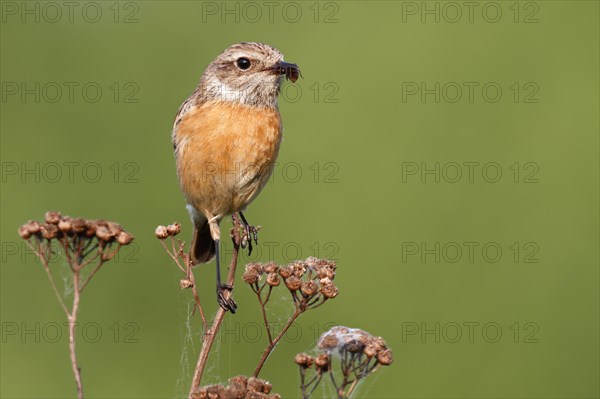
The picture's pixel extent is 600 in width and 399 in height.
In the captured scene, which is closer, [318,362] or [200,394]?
[200,394]

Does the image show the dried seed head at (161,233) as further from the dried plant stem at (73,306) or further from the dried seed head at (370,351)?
the dried seed head at (370,351)

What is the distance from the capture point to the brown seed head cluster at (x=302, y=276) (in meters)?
3.95

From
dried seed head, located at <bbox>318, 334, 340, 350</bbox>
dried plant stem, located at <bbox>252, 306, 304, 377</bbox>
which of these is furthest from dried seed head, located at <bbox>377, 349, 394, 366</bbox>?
dried plant stem, located at <bbox>252, 306, 304, 377</bbox>

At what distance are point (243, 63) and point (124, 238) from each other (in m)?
1.94

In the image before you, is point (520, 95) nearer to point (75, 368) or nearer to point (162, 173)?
point (162, 173)

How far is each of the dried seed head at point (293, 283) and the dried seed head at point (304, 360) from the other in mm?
369

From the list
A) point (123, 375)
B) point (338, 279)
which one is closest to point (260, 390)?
point (123, 375)

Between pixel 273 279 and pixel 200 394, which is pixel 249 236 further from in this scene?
pixel 200 394

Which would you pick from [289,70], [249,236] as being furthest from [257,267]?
[289,70]

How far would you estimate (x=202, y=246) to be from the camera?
6559 millimetres

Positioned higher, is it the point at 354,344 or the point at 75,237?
the point at 75,237

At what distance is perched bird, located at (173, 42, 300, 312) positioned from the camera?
18.0 ft

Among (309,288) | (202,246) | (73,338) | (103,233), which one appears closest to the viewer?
(73,338)

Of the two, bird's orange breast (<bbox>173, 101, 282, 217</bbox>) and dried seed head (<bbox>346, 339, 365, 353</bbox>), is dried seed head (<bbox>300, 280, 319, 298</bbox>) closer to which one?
dried seed head (<bbox>346, 339, 365, 353</bbox>)
